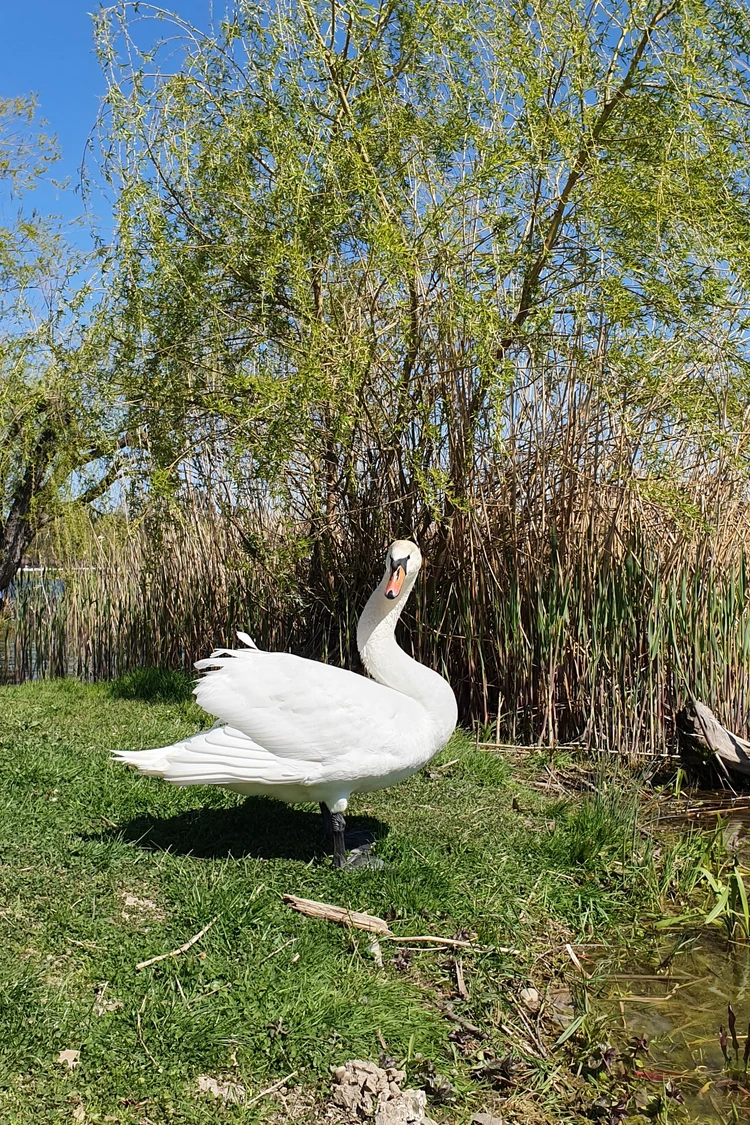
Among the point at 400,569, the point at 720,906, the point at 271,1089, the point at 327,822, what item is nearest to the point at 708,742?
the point at 720,906

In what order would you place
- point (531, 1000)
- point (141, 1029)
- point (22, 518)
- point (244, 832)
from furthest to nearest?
1. point (22, 518)
2. point (244, 832)
3. point (531, 1000)
4. point (141, 1029)

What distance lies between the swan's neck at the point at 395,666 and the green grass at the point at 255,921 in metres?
0.76

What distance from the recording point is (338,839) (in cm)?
432

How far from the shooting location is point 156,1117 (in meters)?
2.79

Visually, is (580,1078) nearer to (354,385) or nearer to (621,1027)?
(621,1027)

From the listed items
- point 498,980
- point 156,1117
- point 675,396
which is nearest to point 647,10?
point 675,396

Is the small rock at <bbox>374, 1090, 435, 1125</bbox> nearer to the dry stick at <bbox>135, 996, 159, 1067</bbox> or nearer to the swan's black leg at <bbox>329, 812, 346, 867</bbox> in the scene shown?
the dry stick at <bbox>135, 996, 159, 1067</bbox>

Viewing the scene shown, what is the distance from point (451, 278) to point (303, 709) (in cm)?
341

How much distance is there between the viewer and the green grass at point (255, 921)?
3.02 metres

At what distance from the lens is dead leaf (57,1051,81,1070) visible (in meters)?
2.91

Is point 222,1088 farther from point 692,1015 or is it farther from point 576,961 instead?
point 692,1015

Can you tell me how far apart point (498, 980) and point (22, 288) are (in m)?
9.92

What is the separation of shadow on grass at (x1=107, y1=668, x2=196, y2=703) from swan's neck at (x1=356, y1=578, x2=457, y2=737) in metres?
3.08

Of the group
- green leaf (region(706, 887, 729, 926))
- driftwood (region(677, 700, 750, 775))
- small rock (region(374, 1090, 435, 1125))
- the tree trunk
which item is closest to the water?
green leaf (region(706, 887, 729, 926))
